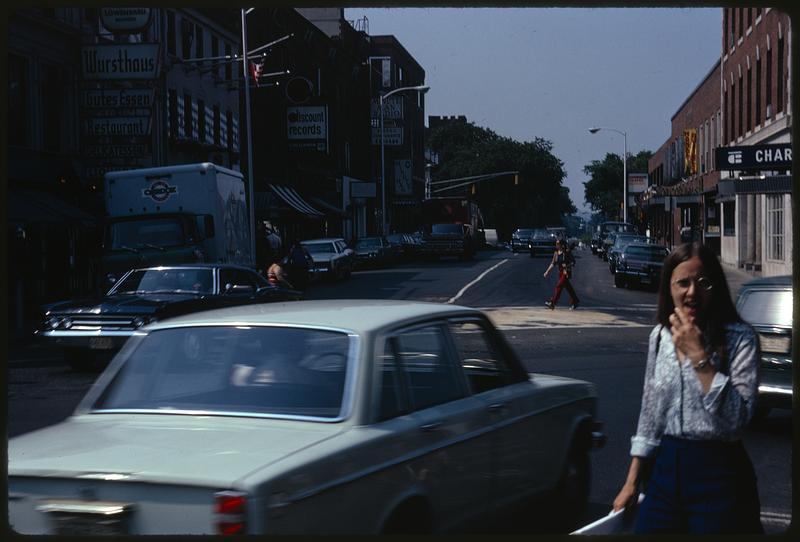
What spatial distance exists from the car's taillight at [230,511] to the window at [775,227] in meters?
34.8

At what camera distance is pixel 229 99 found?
156ft

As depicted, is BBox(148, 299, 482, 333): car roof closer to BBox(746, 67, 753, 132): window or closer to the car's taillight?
the car's taillight

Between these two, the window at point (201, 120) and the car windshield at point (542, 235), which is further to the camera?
the car windshield at point (542, 235)

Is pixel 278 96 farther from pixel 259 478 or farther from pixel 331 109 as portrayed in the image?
pixel 259 478

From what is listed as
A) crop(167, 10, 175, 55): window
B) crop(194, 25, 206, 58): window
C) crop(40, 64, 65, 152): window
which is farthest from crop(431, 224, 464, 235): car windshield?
crop(40, 64, 65, 152): window

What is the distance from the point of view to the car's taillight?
4230 mm

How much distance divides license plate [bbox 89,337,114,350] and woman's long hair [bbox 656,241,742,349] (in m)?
11.3

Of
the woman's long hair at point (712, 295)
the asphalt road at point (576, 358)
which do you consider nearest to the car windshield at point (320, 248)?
the asphalt road at point (576, 358)

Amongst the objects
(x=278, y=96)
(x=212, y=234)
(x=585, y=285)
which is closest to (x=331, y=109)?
(x=278, y=96)

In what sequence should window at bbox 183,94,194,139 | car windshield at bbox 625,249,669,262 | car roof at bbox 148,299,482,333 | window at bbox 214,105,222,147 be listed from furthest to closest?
window at bbox 214,105,222,147, window at bbox 183,94,194,139, car windshield at bbox 625,249,669,262, car roof at bbox 148,299,482,333

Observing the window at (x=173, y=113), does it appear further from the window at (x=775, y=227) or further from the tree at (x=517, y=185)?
the tree at (x=517, y=185)

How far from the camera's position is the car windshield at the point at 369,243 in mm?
51906

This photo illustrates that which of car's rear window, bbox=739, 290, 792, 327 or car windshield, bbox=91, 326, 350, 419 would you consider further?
car's rear window, bbox=739, 290, 792, 327

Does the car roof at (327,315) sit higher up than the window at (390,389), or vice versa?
the car roof at (327,315)
